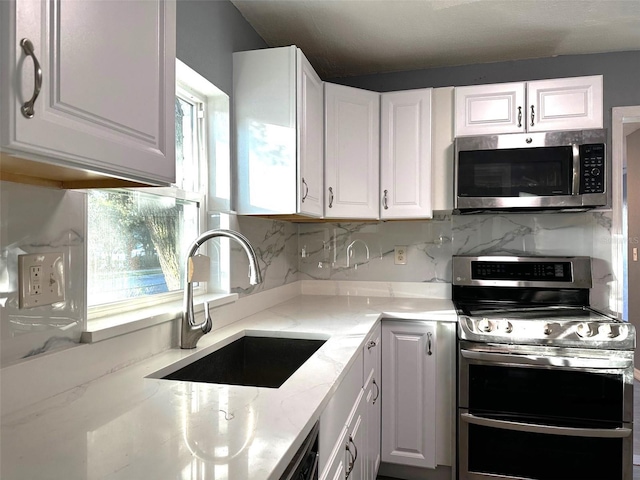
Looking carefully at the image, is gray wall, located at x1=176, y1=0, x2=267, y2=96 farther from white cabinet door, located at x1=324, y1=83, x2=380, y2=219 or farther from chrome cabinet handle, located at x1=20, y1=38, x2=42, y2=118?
chrome cabinet handle, located at x1=20, y1=38, x2=42, y2=118

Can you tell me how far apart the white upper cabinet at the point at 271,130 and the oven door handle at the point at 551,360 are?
3.60ft

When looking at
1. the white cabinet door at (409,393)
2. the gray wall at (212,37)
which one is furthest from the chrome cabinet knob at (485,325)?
the gray wall at (212,37)

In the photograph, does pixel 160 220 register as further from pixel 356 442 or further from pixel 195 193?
pixel 356 442

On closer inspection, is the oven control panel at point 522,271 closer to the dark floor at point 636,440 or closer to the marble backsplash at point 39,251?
the dark floor at point 636,440

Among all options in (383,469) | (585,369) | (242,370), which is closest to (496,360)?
(585,369)

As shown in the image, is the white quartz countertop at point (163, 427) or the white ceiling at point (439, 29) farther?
the white ceiling at point (439, 29)

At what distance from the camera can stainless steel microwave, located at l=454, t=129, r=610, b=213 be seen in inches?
84.5

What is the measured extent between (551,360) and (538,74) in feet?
5.70

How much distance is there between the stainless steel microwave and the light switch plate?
6.23 ft

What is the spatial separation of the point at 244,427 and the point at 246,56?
1.67 metres

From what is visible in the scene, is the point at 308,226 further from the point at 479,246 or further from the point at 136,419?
the point at 136,419

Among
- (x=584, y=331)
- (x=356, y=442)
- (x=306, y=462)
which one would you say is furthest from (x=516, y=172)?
(x=306, y=462)

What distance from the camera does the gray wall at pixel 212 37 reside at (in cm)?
157

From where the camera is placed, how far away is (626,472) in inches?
74.0
